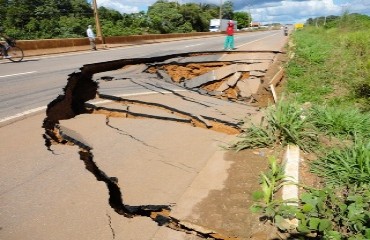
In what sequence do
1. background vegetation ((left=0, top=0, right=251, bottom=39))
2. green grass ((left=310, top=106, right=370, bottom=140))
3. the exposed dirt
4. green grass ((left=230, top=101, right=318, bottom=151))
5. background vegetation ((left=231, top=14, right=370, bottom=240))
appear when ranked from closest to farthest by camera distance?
background vegetation ((left=231, top=14, right=370, bottom=240))
the exposed dirt
green grass ((left=230, top=101, right=318, bottom=151))
green grass ((left=310, top=106, right=370, bottom=140))
background vegetation ((left=0, top=0, right=251, bottom=39))

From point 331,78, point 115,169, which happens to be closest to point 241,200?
point 115,169

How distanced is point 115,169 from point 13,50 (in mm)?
11001

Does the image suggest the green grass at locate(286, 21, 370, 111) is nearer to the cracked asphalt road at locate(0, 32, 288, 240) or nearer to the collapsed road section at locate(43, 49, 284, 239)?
the collapsed road section at locate(43, 49, 284, 239)

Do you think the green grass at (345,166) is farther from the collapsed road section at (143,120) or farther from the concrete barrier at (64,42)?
the concrete barrier at (64,42)

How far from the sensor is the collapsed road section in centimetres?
272

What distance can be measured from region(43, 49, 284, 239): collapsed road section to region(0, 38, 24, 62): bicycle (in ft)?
15.8

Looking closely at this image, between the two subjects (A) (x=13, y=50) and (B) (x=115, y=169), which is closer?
(B) (x=115, y=169)

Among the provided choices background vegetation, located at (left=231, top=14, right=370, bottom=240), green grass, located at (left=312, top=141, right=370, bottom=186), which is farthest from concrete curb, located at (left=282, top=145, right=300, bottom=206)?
green grass, located at (left=312, top=141, right=370, bottom=186)

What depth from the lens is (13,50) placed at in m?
11.6

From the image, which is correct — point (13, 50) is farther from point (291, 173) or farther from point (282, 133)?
point (291, 173)

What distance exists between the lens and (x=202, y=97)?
6.15 metres

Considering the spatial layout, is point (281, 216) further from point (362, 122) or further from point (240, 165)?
point (362, 122)

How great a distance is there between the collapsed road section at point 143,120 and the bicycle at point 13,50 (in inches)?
189

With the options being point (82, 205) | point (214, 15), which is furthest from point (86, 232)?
point (214, 15)
